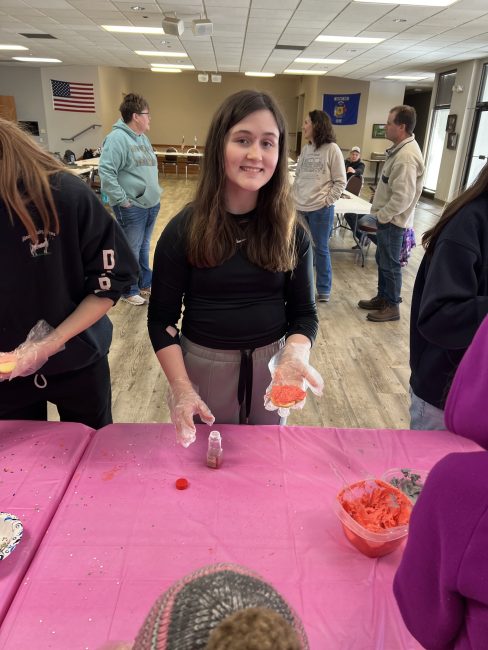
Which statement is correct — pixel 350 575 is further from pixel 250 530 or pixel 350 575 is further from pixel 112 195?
pixel 112 195

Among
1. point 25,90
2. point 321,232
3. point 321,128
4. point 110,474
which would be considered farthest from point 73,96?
point 110,474

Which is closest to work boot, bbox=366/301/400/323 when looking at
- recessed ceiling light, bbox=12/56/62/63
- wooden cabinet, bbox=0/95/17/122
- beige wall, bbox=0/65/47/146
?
recessed ceiling light, bbox=12/56/62/63

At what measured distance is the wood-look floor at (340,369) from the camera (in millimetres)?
2596

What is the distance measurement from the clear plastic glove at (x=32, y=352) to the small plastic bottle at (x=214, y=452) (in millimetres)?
488

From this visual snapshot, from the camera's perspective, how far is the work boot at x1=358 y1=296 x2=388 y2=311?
13.4 feet

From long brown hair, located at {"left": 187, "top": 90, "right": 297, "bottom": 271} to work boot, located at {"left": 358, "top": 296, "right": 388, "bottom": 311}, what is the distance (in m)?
2.90

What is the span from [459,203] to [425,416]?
63cm

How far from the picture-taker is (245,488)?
1106 mm

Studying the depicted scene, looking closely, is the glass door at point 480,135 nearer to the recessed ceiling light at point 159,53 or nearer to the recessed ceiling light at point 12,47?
the recessed ceiling light at point 159,53

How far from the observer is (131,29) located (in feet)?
24.1

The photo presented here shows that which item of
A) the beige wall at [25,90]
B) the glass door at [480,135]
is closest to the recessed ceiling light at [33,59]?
the beige wall at [25,90]

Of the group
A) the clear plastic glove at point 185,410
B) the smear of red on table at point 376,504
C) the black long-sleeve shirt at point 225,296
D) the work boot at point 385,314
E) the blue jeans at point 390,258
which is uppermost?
the black long-sleeve shirt at point 225,296

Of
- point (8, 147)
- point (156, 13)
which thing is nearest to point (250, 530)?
point (8, 147)

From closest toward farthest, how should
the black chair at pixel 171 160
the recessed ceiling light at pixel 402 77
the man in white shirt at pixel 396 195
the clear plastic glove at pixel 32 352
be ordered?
the clear plastic glove at pixel 32 352 < the man in white shirt at pixel 396 195 < the recessed ceiling light at pixel 402 77 < the black chair at pixel 171 160
